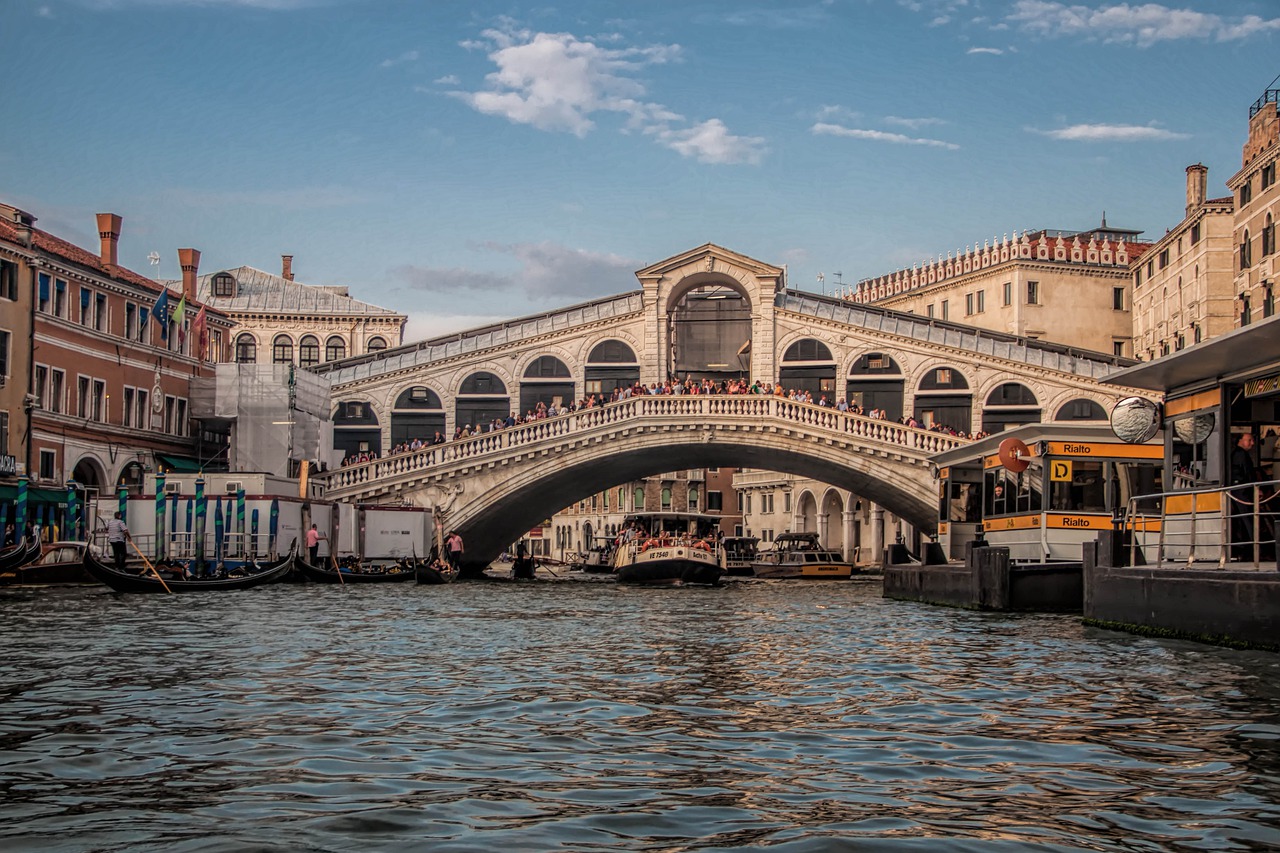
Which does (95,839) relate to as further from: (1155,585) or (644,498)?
(644,498)

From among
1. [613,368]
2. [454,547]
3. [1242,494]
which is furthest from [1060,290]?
[1242,494]

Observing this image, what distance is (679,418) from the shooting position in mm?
36312

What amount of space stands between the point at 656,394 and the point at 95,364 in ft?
44.0

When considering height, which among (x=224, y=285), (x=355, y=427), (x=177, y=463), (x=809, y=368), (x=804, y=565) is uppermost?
(x=224, y=285)

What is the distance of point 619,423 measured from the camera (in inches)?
1425

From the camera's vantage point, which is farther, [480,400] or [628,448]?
[480,400]

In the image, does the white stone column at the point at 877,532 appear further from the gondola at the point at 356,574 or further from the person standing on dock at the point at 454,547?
the gondola at the point at 356,574

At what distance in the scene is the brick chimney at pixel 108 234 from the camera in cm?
3814

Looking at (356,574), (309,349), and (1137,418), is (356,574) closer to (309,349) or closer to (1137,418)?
(1137,418)

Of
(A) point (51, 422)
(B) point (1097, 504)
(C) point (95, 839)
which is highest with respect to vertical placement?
(A) point (51, 422)

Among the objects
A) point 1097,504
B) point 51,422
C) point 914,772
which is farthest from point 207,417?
point 914,772

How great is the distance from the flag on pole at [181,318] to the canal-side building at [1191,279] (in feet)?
84.1

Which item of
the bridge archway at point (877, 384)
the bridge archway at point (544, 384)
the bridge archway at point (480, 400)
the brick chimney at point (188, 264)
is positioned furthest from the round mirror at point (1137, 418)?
the brick chimney at point (188, 264)

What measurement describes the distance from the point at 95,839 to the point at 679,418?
101 feet
